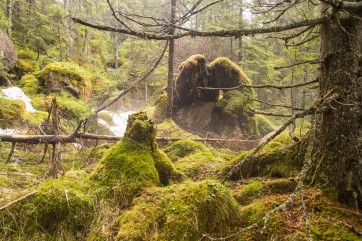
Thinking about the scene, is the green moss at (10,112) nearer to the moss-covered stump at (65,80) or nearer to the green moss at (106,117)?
the moss-covered stump at (65,80)

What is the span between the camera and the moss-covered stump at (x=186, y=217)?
2676 mm

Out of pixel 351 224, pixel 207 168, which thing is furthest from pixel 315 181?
pixel 207 168

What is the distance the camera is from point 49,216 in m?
3.04

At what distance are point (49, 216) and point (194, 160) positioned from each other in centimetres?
332

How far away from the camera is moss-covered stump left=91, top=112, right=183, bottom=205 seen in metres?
3.75

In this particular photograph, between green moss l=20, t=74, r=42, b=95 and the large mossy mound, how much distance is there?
9.40m

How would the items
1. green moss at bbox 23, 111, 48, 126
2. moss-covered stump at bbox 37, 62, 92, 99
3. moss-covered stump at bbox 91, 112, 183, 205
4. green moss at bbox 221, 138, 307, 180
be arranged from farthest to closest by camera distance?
moss-covered stump at bbox 37, 62, 92, 99 → green moss at bbox 23, 111, 48, 126 → green moss at bbox 221, 138, 307, 180 → moss-covered stump at bbox 91, 112, 183, 205

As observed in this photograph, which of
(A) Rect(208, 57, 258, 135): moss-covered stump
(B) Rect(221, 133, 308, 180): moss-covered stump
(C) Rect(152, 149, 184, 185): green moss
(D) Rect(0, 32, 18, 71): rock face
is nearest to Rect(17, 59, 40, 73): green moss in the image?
(D) Rect(0, 32, 18, 71): rock face

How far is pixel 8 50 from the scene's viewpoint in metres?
13.2

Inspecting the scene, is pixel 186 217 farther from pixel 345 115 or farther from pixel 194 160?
pixel 194 160

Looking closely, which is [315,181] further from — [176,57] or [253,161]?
[176,57]

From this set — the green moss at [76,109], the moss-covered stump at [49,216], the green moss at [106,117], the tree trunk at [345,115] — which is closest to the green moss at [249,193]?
the tree trunk at [345,115]

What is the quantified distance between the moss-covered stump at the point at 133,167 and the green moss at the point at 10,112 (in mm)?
5790

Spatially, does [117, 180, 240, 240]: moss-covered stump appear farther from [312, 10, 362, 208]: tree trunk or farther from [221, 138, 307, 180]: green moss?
[312, 10, 362, 208]: tree trunk
